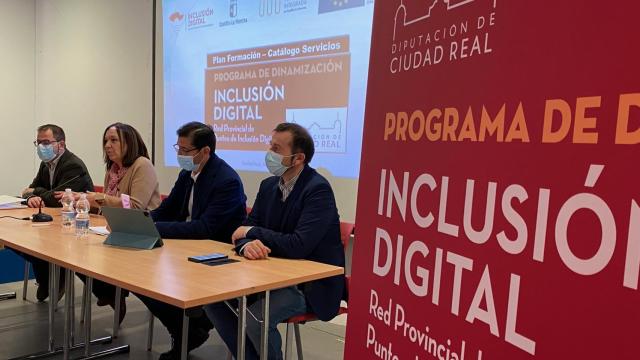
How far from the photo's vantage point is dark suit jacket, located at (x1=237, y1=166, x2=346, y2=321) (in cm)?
221

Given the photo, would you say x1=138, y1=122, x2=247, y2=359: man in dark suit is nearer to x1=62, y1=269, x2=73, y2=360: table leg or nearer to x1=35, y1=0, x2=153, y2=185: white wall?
x1=62, y1=269, x2=73, y2=360: table leg

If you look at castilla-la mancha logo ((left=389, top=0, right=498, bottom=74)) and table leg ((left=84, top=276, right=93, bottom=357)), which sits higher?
castilla-la mancha logo ((left=389, top=0, right=498, bottom=74))

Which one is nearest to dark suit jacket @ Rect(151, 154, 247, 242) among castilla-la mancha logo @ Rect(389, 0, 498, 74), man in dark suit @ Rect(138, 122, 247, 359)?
man in dark suit @ Rect(138, 122, 247, 359)

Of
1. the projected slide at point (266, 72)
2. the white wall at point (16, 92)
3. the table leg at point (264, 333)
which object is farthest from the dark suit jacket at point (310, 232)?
the white wall at point (16, 92)

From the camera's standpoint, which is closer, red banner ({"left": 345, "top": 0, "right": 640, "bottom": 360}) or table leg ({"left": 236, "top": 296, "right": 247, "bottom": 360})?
red banner ({"left": 345, "top": 0, "right": 640, "bottom": 360})

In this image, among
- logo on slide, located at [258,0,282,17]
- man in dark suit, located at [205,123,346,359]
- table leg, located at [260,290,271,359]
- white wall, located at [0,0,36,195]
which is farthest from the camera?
white wall, located at [0,0,36,195]

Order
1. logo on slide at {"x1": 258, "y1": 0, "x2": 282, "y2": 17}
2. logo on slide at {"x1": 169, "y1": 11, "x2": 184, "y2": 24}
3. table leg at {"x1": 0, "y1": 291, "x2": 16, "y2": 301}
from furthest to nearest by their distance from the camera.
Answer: logo on slide at {"x1": 169, "y1": 11, "x2": 184, "y2": 24} < table leg at {"x1": 0, "y1": 291, "x2": 16, "y2": 301} < logo on slide at {"x1": 258, "y1": 0, "x2": 282, "y2": 17}

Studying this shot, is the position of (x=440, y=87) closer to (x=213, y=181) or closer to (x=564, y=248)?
(x=564, y=248)

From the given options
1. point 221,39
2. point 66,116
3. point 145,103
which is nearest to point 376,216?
point 221,39

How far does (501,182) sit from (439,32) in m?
0.25

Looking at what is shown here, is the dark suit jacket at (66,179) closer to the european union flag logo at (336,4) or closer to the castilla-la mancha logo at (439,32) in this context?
the european union flag logo at (336,4)

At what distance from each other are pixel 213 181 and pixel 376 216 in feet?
6.35

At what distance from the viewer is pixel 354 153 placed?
10.7 feet

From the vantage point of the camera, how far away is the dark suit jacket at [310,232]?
7.26ft
